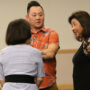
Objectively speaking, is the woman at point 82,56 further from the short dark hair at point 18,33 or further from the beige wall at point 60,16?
the beige wall at point 60,16

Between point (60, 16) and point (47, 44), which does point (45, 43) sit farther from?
point (60, 16)

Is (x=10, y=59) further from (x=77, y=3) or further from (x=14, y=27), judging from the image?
(x=77, y=3)

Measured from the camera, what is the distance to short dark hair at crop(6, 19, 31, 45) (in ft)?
7.70

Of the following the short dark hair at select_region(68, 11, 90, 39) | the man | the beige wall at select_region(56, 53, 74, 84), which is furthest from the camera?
the beige wall at select_region(56, 53, 74, 84)

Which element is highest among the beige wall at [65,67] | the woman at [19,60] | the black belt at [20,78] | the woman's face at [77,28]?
the woman's face at [77,28]

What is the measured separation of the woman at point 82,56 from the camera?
8.86 feet

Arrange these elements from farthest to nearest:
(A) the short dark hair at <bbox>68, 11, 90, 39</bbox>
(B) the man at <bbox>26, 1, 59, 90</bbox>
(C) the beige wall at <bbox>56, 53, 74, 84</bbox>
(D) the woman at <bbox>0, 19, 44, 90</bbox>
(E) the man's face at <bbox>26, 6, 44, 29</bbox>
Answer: (C) the beige wall at <bbox>56, 53, 74, 84</bbox>
(E) the man's face at <bbox>26, 6, 44, 29</bbox>
(B) the man at <bbox>26, 1, 59, 90</bbox>
(A) the short dark hair at <bbox>68, 11, 90, 39</bbox>
(D) the woman at <bbox>0, 19, 44, 90</bbox>

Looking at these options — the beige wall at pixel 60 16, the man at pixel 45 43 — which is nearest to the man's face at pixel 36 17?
the man at pixel 45 43

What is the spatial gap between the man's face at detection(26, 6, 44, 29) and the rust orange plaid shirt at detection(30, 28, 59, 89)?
0.08 metres

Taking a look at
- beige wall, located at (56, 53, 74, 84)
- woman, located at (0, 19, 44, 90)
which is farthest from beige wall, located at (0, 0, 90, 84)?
woman, located at (0, 19, 44, 90)

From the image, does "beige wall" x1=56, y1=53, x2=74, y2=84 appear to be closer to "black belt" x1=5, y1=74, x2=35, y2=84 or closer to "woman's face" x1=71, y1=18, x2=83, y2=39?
"woman's face" x1=71, y1=18, x2=83, y2=39

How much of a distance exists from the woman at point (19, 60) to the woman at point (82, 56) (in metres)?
0.52

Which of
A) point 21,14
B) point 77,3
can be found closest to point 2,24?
point 21,14

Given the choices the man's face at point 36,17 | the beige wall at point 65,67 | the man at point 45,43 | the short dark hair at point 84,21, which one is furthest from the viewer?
the beige wall at point 65,67
